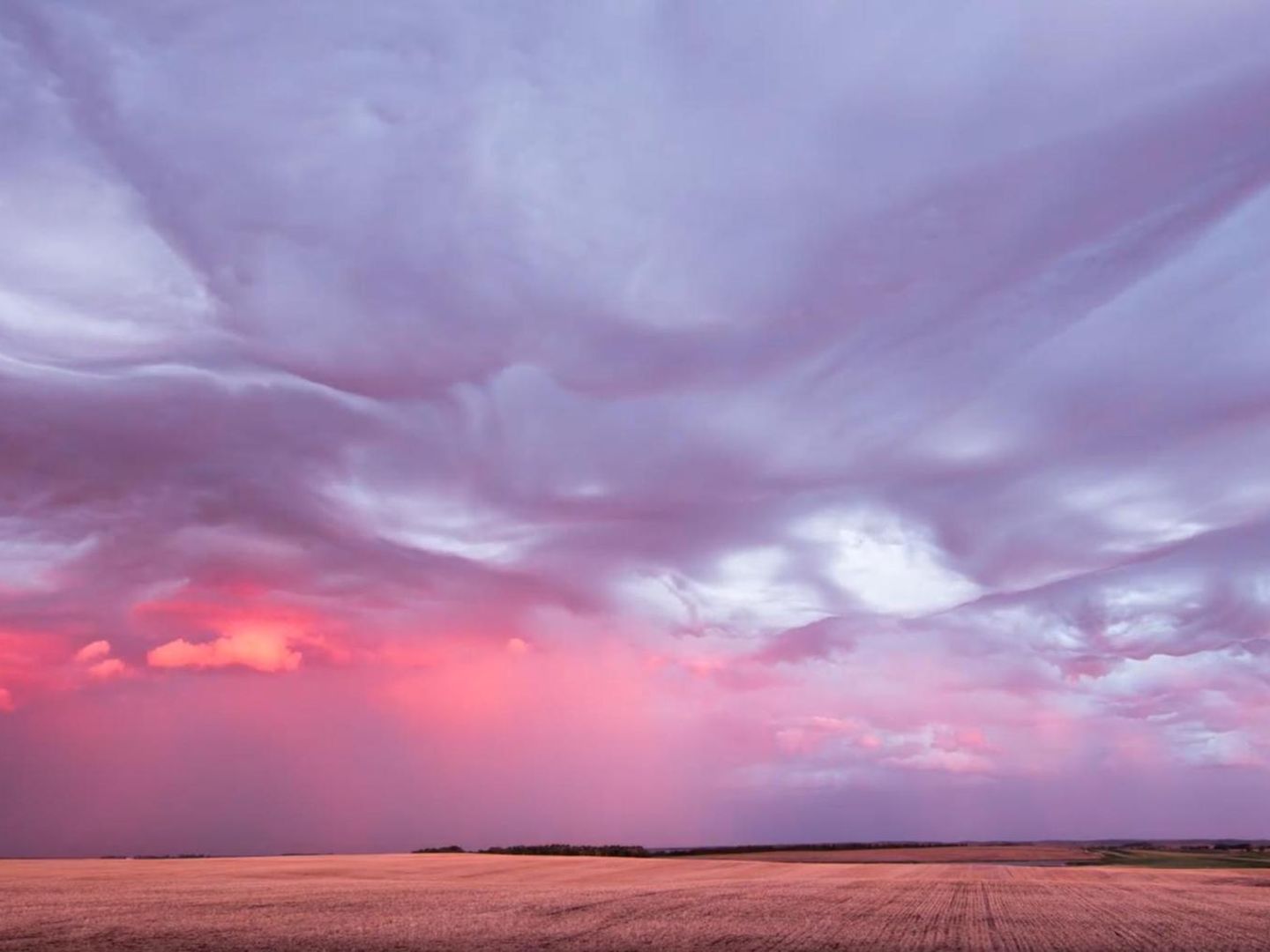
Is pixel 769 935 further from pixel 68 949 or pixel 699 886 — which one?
pixel 699 886

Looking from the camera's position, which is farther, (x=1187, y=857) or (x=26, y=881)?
(x=1187, y=857)

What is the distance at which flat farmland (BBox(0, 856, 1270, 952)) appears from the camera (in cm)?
3148

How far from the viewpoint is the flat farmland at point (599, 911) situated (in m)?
31.5

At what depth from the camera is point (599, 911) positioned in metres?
42.2

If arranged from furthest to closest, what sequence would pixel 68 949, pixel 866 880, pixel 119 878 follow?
1. pixel 866 880
2. pixel 119 878
3. pixel 68 949

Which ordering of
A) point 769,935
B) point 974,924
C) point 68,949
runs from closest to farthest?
point 68,949, point 769,935, point 974,924

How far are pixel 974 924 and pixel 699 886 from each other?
2353 cm

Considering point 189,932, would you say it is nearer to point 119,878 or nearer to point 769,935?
point 769,935

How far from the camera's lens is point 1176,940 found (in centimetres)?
3341

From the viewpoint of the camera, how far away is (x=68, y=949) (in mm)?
27875

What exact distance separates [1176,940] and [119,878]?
58.4m

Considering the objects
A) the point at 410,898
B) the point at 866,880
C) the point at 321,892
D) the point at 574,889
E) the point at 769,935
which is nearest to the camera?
the point at 769,935

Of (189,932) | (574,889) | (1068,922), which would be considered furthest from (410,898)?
(1068,922)

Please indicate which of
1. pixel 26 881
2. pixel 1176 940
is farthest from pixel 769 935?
pixel 26 881
